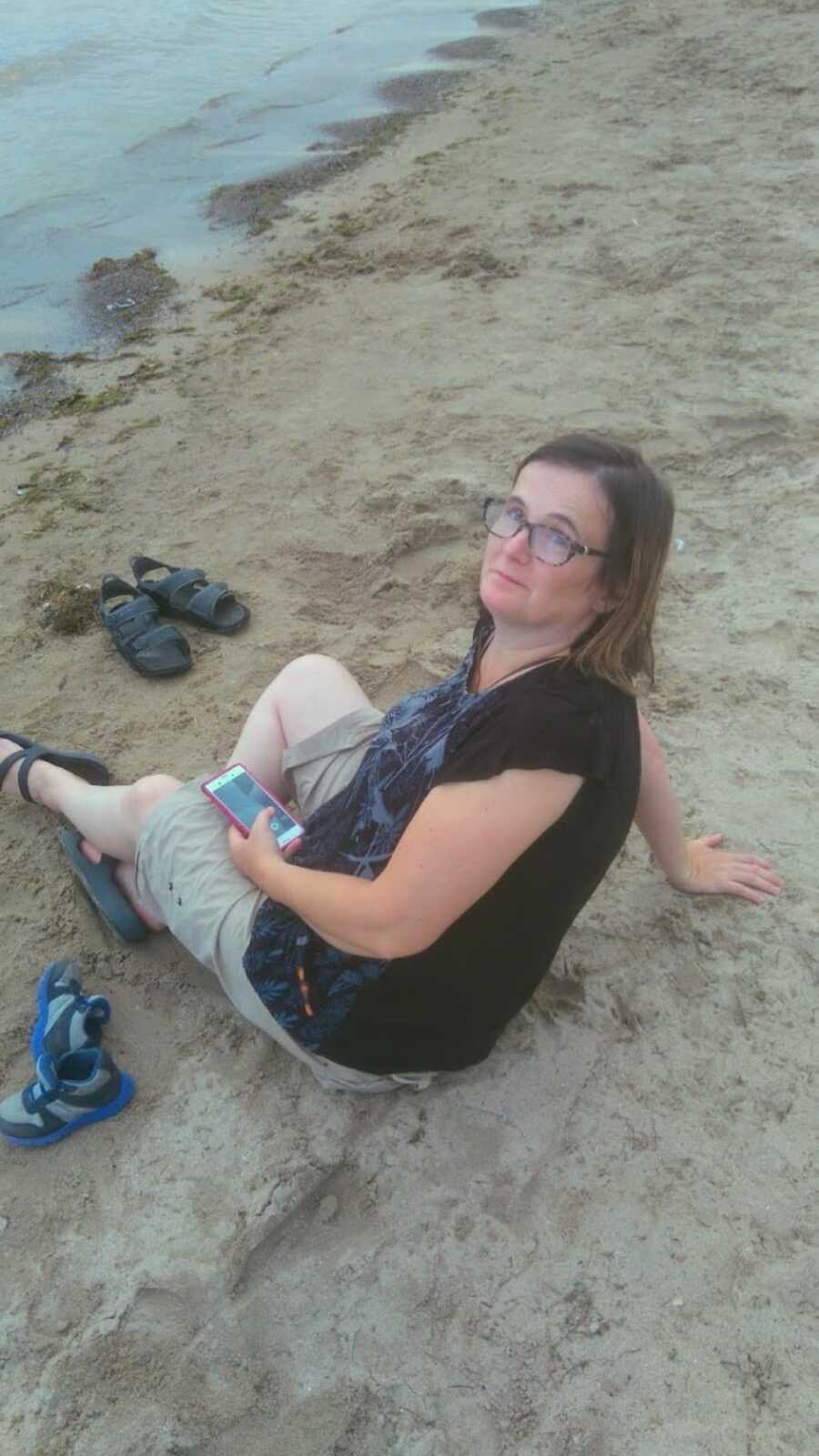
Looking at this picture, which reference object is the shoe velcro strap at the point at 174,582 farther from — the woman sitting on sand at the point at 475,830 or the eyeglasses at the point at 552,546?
the eyeglasses at the point at 552,546

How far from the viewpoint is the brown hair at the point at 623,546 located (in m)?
1.70

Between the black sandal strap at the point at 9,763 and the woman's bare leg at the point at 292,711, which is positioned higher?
the woman's bare leg at the point at 292,711

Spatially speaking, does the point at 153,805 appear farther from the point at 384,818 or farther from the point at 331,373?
the point at 331,373

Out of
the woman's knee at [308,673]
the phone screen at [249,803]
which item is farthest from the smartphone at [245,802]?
the woman's knee at [308,673]

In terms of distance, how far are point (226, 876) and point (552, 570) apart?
996 millimetres

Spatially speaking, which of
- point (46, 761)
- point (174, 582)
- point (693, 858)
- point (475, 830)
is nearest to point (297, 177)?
point (174, 582)

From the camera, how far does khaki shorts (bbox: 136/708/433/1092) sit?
213cm

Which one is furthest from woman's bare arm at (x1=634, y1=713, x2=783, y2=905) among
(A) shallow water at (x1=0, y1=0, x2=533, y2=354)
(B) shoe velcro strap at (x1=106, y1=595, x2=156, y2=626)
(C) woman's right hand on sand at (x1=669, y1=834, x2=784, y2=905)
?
(A) shallow water at (x1=0, y1=0, x2=533, y2=354)

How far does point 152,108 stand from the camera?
9.97 m

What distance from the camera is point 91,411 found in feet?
17.0

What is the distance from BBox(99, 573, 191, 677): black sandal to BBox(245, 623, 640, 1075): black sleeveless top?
1406 mm

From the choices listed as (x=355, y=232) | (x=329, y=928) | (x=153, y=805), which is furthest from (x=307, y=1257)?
(x=355, y=232)

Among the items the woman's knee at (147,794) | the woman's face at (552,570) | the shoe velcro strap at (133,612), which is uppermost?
the woman's face at (552,570)

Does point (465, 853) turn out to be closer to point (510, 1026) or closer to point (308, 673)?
point (510, 1026)
